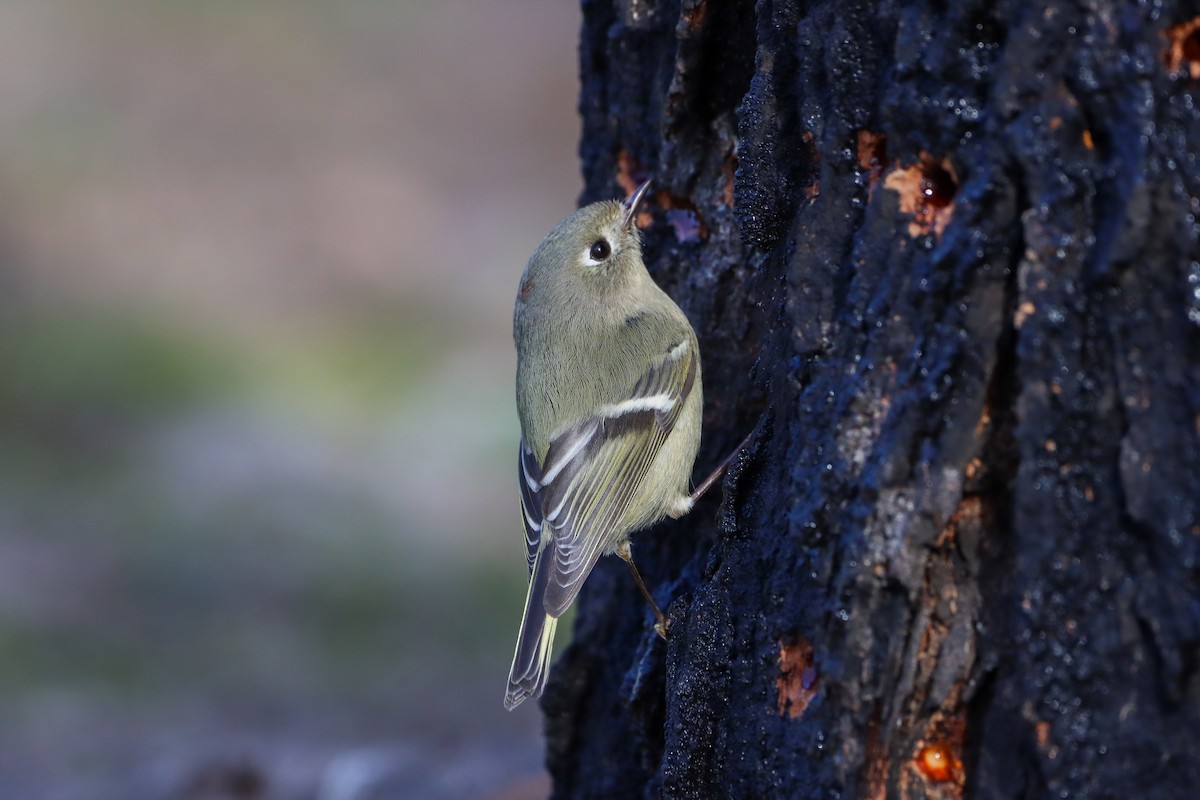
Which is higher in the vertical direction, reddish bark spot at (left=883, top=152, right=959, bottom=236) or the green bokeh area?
the green bokeh area

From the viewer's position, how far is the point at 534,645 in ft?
9.34

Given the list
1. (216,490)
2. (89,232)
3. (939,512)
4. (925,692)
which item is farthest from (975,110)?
(89,232)

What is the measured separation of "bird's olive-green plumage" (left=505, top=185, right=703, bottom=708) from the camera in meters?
2.99

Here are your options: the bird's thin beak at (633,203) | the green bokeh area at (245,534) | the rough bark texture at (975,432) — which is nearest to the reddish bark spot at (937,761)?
the rough bark texture at (975,432)

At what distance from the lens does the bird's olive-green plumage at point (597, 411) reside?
9.82 feet

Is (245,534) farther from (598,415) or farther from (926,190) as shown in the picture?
(926,190)

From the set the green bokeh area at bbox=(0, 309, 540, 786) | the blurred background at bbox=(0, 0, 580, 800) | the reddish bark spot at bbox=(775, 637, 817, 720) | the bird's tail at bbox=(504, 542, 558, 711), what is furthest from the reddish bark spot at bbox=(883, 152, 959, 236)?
the green bokeh area at bbox=(0, 309, 540, 786)

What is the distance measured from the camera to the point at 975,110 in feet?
6.07

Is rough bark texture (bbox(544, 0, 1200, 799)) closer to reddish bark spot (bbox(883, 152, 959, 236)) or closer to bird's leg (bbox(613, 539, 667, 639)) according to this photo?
reddish bark spot (bbox(883, 152, 959, 236))

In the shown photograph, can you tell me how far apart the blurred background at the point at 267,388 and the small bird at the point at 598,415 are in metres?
1.09

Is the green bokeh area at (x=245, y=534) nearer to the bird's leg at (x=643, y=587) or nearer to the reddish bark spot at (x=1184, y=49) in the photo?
the bird's leg at (x=643, y=587)

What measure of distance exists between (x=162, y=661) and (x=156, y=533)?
4.13ft

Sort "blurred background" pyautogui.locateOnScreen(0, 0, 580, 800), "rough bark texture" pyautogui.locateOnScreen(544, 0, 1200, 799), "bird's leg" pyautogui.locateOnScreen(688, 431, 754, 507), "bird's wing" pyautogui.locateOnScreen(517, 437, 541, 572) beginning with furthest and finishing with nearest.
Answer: "blurred background" pyautogui.locateOnScreen(0, 0, 580, 800) → "bird's wing" pyautogui.locateOnScreen(517, 437, 541, 572) → "bird's leg" pyautogui.locateOnScreen(688, 431, 754, 507) → "rough bark texture" pyautogui.locateOnScreen(544, 0, 1200, 799)

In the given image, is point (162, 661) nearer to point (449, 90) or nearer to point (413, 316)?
point (413, 316)
